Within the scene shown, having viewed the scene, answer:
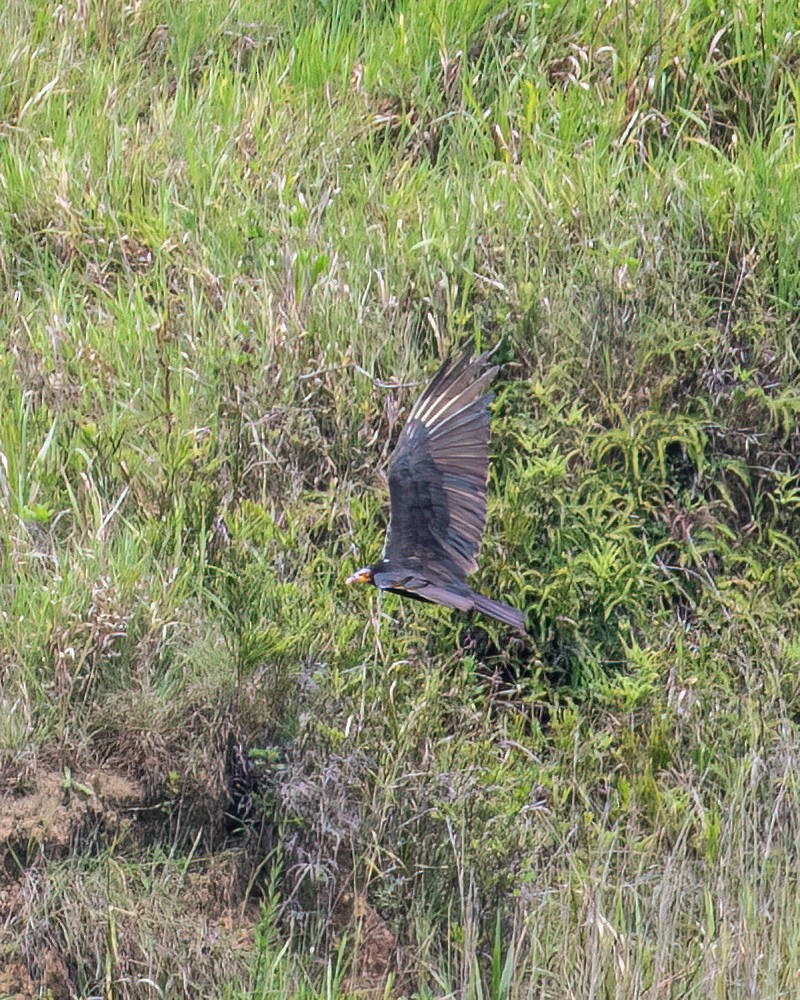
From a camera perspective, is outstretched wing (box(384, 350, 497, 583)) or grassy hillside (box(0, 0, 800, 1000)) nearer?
grassy hillside (box(0, 0, 800, 1000))

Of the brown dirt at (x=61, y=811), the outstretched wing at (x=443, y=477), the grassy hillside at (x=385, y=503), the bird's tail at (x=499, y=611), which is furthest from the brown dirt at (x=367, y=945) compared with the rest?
the outstretched wing at (x=443, y=477)

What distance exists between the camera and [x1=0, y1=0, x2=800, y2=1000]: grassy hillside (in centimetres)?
397

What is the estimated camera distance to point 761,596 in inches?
183

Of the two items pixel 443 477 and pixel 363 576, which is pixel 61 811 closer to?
pixel 363 576

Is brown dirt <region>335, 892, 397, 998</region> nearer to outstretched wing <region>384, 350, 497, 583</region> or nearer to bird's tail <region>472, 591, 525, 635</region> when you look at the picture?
bird's tail <region>472, 591, 525, 635</region>

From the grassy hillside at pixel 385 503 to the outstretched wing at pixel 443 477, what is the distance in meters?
0.16

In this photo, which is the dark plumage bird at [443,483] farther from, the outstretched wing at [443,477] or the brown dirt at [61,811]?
the brown dirt at [61,811]

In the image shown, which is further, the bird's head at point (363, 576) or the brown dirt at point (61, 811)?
the bird's head at point (363, 576)

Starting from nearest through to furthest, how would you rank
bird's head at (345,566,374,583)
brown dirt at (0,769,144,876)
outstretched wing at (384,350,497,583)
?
1. brown dirt at (0,769,144,876)
2. bird's head at (345,566,374,583)
3. outstretched wing at (384,350,497,583)

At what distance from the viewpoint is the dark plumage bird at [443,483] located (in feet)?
14.3

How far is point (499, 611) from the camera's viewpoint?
13.8 ft

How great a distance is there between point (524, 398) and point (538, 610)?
70cm

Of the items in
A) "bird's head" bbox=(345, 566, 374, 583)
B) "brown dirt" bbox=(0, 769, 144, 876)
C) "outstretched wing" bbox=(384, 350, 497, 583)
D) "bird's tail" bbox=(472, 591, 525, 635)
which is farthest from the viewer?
"outstretched wing" bbox=(384, 350, 497, 583)

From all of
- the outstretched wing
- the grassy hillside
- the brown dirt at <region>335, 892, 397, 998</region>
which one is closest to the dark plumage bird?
the outstretched wing
